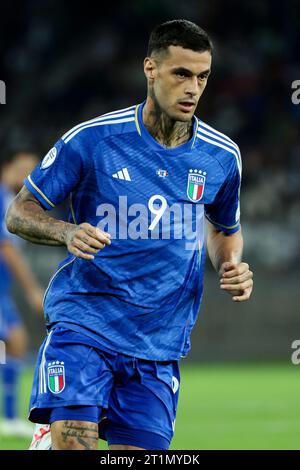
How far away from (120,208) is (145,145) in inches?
11.0

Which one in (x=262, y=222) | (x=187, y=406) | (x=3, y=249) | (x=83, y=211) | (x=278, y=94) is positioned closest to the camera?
(x=83, y=211)

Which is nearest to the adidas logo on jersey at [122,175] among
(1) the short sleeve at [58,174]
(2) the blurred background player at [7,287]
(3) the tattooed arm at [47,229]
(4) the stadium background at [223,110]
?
(1) the short sleeve at [58,174]

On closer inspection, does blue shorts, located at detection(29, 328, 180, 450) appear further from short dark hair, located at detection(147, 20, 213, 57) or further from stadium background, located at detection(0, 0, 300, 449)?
stadium background, located at detection(0, 0, 300, 449)

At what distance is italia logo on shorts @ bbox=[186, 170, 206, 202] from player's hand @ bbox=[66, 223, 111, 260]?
2.21 ft

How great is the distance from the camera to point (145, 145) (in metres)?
4.55

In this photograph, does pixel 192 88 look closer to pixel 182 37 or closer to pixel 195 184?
pixel 182 37

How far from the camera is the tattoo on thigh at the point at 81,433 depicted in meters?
4.16

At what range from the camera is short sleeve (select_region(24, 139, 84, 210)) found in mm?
4398

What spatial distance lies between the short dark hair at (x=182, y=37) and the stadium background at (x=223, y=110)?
7.22 meters

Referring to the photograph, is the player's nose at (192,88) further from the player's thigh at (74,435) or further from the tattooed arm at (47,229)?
the player's thigh at (74,435)

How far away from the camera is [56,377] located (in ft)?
14.0

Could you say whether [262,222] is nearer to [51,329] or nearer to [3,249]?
[3,249]

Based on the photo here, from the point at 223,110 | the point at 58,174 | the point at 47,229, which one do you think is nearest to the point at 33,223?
the point at 47,229
